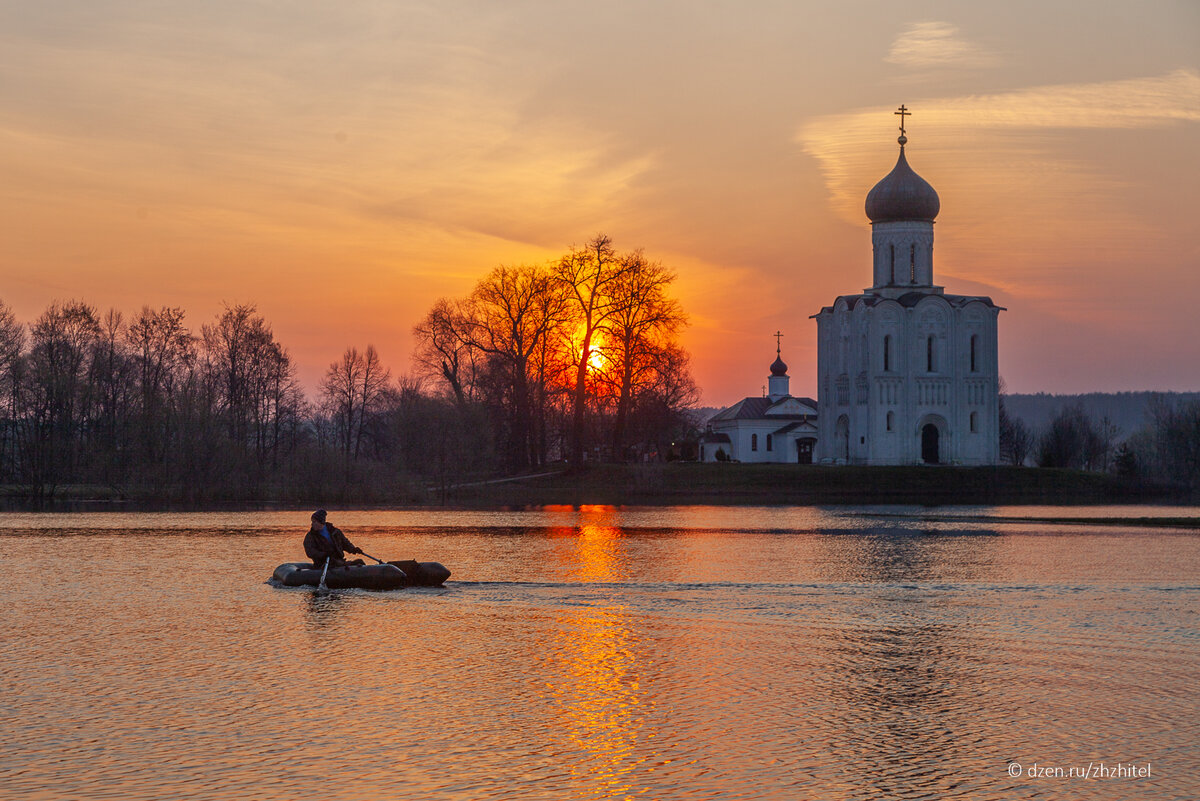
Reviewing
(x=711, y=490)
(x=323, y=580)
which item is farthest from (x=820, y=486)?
(x=323, y=580)

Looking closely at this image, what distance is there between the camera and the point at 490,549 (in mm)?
34531

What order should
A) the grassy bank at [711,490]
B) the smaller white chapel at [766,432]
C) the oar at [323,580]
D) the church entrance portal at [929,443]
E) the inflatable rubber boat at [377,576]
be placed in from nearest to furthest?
the inflatable rubber boat at [377,576]
the oar at [323,580]
the grassy bank at [711,490]
the church entrance portal at [929,443]
the smaller white chapel at [766,432]

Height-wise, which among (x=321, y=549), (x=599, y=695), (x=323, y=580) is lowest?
(x=599, y=695)

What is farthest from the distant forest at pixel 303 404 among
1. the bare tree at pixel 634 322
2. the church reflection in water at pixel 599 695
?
the church reflection in water at pixel 599 695

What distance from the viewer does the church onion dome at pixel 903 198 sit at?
294ft

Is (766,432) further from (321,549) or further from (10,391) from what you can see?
(321,549)

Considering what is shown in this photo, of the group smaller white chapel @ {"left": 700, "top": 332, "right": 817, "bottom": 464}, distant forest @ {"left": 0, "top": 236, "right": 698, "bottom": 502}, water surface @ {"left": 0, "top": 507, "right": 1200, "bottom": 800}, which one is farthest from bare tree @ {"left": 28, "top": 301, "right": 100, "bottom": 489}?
smaller white chapel @ {"left": 700, "top": 332, "right": 817, "bottom": 464}

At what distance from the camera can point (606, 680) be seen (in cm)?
1585

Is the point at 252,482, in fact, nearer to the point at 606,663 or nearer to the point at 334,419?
the point at 334,419

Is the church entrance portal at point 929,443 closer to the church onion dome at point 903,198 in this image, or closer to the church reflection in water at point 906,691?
the church onion dome at point 903,198

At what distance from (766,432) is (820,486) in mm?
38038

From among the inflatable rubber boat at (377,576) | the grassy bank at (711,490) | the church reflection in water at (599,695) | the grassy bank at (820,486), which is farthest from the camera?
the grassy bank at (820,486)

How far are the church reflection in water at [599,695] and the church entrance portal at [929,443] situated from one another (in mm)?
67094

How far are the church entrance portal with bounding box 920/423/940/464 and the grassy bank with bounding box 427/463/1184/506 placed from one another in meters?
8.10
